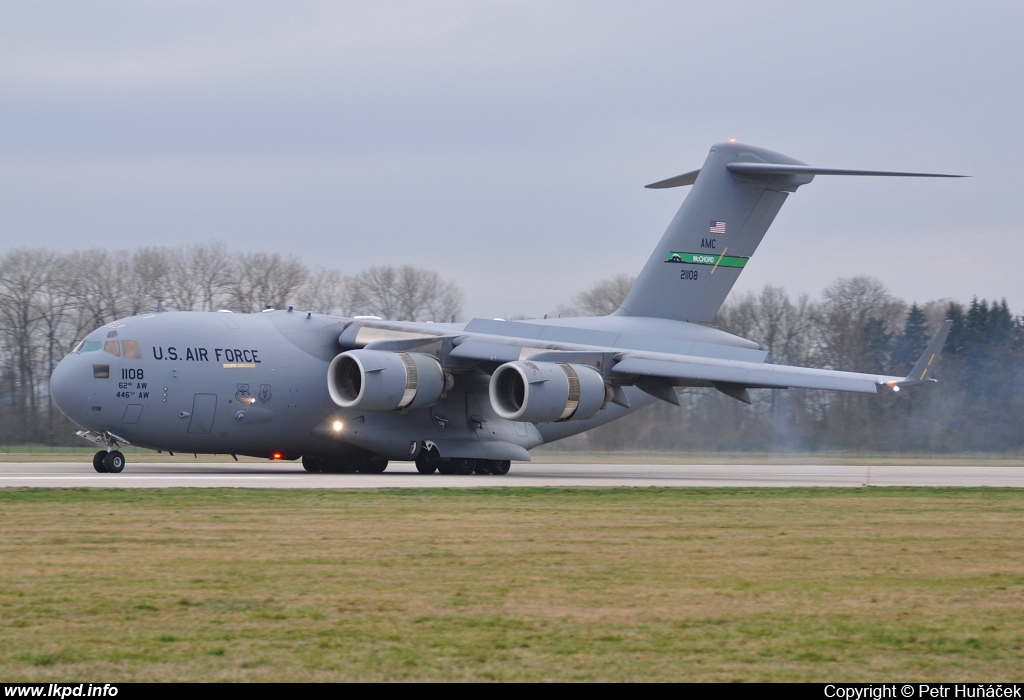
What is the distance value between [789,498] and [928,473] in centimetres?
1081

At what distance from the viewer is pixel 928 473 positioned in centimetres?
2539

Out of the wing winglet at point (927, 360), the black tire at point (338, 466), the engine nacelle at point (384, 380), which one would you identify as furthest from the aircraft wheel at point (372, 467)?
the wing winglet at point (927, 360)

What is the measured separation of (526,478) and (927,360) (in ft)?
24.0

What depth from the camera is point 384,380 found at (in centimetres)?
2125

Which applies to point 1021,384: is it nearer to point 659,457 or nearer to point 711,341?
point 659,457

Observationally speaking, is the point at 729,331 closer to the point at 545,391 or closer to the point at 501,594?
the point at 545,391

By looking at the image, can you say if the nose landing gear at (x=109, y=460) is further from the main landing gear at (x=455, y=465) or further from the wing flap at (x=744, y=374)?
the wing flap at (x=744, y=374)

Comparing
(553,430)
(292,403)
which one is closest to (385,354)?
(292,403)

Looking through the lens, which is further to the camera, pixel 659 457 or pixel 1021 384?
pixel 1021 384

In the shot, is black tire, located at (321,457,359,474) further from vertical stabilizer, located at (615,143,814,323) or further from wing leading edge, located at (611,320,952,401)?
vertical stabilizer, located at (615,143,814,323)

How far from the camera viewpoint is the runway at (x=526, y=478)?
1795cm

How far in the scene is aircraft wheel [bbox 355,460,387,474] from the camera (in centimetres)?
2402

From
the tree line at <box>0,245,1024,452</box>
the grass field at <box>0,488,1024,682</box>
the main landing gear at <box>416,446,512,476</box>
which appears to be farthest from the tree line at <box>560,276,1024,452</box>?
the grass field at <box>0,488,1024,682</box>

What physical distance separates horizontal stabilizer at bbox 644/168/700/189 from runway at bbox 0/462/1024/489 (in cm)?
650
